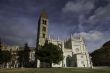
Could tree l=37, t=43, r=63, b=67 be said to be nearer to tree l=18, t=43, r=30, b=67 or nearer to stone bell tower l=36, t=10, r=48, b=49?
stone bell tower l=36, t=10, r=48, b=49

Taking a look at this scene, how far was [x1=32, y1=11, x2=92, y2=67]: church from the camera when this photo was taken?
71250mm

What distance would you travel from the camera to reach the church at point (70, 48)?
234 feet

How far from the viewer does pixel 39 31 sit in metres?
81.0

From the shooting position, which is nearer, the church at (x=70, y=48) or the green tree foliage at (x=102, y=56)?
the church at (x=70, y=48)

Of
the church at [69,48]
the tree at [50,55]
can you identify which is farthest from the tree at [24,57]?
the tree at [50,55]

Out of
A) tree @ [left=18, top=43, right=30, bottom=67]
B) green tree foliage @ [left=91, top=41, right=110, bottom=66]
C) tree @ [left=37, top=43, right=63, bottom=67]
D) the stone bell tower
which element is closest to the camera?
tree @ [left=37, top=43, right=63, bottom=67]

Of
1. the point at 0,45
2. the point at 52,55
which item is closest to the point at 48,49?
the point at 52,55

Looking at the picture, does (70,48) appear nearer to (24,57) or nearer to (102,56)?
(102,56)

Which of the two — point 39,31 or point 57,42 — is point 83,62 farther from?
point 39,31

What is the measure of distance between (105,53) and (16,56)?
5777 cm

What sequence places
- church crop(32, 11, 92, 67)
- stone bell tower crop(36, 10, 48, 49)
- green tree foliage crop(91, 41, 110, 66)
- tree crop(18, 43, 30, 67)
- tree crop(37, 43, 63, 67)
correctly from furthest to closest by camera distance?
tree crop(18, 43, 30, 67), green tree foliage crop(91, 41, 110, 66), stone bell tower crop(36, 10, 48, 49), church crop(32, 11, 92, 67), tree crop(37, 43, 63, 67)

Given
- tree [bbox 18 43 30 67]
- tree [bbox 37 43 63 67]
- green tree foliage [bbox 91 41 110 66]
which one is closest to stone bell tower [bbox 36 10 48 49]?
tree [bbox 37 43 63 67]

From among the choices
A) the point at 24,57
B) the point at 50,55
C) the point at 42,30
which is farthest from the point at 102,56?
the point at 24,57

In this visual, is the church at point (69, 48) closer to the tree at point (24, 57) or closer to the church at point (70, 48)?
the church at point (70, 48)
